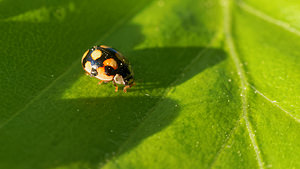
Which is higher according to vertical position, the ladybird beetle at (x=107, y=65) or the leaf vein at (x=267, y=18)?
the ladybird beetle at (x=107, y=65)

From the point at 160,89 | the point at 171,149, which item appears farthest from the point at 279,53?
the point at 171,149

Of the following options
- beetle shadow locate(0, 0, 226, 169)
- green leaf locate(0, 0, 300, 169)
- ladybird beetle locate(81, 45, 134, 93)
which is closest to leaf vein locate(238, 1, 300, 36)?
→ green leaf locate(0, 0, 300, 169)

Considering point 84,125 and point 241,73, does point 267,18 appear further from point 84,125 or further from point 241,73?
point 84,125

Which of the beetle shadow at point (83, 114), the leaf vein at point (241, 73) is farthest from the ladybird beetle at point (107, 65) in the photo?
the leaf vein at point (241, 73)

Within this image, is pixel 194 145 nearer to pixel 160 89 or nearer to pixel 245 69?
pixel 160 89

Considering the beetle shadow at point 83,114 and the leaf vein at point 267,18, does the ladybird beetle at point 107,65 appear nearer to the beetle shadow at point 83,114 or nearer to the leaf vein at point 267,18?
the beetle shadow at point 83,114

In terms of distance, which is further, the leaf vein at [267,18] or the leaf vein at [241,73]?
the leaf vein at [267,18]
